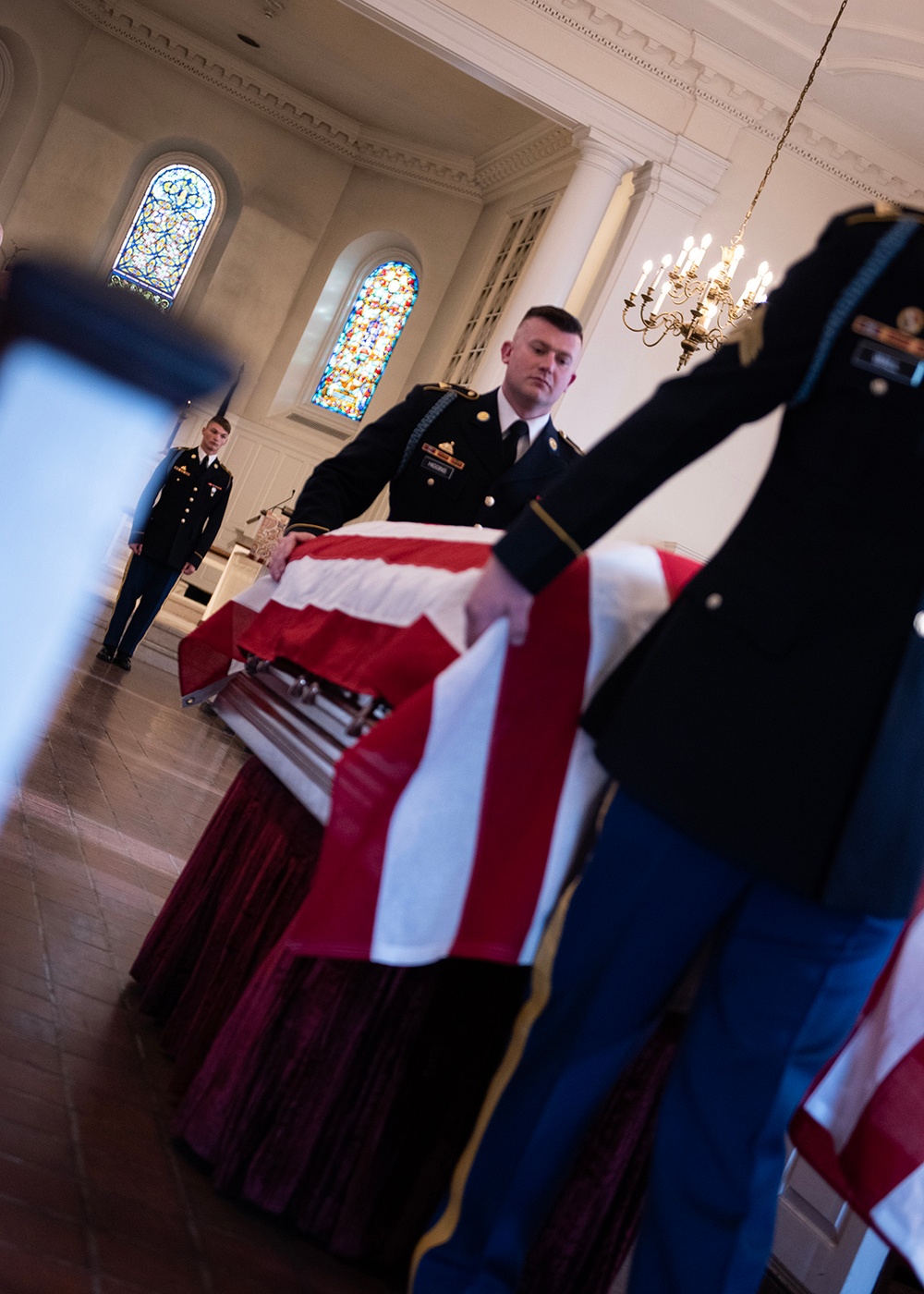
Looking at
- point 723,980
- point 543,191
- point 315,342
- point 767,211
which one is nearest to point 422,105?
point 543,191

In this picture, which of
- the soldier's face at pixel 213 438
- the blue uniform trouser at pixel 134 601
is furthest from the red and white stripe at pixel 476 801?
the blue uniform trouser at pixel 134 601

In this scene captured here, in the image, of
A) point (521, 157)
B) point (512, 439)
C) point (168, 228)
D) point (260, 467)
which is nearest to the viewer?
point (512, 439)

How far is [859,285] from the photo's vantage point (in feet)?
4.12

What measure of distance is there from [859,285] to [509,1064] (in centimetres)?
97

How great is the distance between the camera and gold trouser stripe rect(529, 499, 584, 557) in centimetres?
132

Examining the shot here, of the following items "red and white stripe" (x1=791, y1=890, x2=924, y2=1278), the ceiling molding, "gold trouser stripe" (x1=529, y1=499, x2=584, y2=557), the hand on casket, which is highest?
the ceiling molding

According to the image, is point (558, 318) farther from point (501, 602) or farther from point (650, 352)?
point (650, 352)

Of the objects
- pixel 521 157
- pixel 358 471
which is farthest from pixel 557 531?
pixel 521 157

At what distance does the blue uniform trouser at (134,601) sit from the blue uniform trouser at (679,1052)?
581 cm

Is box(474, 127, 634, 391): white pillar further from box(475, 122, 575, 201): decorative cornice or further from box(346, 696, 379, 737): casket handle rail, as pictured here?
box(346, 696, 379, 737): casket handle rail

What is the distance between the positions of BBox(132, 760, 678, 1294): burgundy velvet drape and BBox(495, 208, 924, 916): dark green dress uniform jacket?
1.35 ft

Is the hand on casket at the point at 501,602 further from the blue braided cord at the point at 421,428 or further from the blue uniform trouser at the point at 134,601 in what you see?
the blue uniform trouser at the point at 134,601

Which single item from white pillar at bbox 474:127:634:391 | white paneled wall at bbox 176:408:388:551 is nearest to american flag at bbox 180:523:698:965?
white pillar at bbox 474:127:634:391

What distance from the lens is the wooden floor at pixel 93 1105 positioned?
4.37 feet
